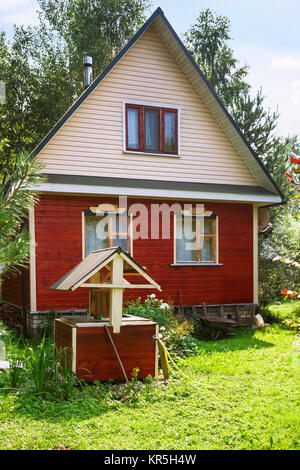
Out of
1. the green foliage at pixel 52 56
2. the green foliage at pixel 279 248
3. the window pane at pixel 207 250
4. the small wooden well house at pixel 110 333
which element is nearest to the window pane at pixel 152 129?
the window pane at pixel 207 250

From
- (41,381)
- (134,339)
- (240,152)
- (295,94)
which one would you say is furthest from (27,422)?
(295,94)

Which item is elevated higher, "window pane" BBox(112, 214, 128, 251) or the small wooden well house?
"window pane" BBox(112, 214, 128, 251)

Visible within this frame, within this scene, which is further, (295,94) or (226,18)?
(295,94)

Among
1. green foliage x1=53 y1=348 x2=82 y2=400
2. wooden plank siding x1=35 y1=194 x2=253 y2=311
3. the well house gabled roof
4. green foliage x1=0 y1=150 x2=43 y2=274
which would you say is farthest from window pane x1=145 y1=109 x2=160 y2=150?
green foliage x1=0 y1=150 x2=43 y2=274

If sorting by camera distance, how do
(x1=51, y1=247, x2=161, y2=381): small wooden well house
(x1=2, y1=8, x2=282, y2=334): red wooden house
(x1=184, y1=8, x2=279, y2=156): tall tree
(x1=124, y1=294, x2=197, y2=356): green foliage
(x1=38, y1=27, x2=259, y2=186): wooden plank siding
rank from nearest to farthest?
1. (x1=51, y1=247, x2=161, y2=381): small wooden well house
2. (x1=124, y1=294, x2=197, y2=356): green foliage
3. (x1=2, y1=8, x2=282, y2=334): red wooden house
4. (x1=38, y1=27, x2=259, y2=186): wooden plank siding
5. (x1=184, y1=8, x2=279, y2=156): tall tree

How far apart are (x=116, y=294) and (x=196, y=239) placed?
6328mm

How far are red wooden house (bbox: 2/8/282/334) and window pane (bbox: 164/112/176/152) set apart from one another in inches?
1.0

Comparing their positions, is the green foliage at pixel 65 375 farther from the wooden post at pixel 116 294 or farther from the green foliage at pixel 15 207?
the green foliage at pixel 15 207

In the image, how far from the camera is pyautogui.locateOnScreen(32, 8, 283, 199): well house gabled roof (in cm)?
1177

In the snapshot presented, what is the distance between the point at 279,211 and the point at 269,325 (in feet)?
28.2

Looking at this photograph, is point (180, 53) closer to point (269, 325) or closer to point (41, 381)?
point (269, 325)

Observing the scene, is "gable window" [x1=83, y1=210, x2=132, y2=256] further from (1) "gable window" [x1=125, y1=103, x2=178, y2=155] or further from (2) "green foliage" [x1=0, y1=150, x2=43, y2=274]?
(2) "green foliage" [x1=0, y1=150, x2=43, y2=274]

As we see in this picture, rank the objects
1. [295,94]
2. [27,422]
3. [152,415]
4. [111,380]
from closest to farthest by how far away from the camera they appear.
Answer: [27,422] < [152,415] < [111,380] < [295,94]

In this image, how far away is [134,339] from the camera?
7.02m
